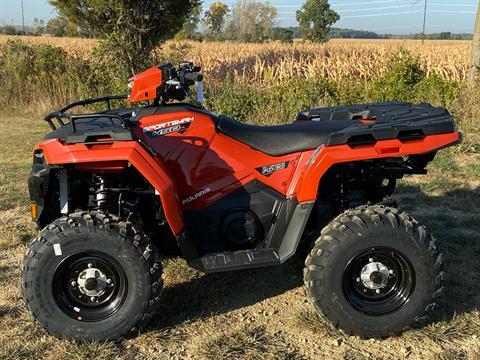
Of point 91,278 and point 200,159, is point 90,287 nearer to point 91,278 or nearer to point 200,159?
point 91,278

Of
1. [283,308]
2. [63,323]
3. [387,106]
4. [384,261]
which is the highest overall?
[387,106]

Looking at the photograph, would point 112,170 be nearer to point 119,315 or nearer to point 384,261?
point 119,315

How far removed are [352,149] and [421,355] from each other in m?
1.25

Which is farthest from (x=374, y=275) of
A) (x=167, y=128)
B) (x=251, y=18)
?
(x=251, y=18)

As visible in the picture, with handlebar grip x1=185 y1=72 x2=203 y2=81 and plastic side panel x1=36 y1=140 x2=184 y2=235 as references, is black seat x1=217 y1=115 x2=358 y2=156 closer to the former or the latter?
handlebar grip x1=185 y1=72 x2=203 y2=81

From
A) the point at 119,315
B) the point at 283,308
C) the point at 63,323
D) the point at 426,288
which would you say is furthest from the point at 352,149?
the point at 63,323

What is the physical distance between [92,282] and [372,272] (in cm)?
163

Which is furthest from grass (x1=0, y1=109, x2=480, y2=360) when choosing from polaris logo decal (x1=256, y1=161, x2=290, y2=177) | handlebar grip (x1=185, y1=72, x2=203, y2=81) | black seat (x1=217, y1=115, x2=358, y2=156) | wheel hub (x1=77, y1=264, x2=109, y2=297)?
handlebar grip (x1=185, y1=72, x2=203, y2=81)

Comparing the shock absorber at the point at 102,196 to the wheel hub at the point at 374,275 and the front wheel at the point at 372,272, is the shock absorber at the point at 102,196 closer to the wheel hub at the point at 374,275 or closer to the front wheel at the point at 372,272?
the front wheel at the point at 372,272

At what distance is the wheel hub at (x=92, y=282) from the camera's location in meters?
2.95

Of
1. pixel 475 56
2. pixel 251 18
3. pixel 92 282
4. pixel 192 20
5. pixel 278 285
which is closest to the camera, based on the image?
pixel 92 282

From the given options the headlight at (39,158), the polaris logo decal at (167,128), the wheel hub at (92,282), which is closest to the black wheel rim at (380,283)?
the polaris logo decal at (167,128)

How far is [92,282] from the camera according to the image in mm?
2949

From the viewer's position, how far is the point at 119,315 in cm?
297
